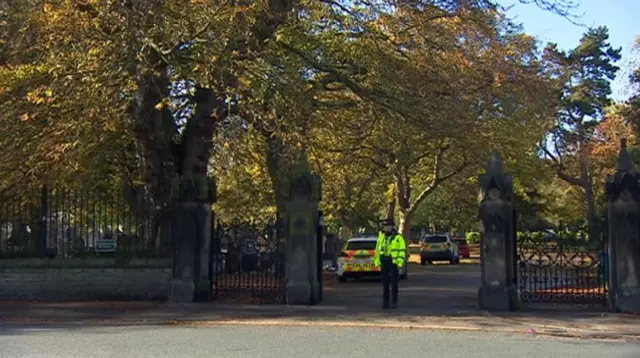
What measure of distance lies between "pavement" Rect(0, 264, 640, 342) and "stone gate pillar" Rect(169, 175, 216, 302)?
0.46 m

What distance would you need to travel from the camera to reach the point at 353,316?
49.9ft

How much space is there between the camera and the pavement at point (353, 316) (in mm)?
13820

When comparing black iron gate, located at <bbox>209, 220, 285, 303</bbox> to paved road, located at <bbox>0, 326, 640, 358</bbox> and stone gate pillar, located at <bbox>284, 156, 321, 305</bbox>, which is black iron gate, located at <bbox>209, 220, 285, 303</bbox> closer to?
stone gate pillar, located at <bbox>284, 156, 321, 305</bbox>

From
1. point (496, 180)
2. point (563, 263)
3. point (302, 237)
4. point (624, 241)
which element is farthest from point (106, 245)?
point (624, 241)

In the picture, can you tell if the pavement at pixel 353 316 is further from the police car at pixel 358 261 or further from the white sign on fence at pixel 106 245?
the police car at pixel 358 261

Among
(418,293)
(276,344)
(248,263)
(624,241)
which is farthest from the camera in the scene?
(418,293)

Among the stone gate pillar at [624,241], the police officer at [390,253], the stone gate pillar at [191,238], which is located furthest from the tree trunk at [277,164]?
the stone gate pillar at [624,241]

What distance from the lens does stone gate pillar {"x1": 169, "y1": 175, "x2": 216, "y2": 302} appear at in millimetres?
17297

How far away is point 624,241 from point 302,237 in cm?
690

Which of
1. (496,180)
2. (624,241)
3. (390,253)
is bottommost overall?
(390,253)

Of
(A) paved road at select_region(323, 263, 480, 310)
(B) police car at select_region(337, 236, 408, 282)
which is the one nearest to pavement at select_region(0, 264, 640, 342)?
(A) paved road at select_region(323, 263, 480, 310)

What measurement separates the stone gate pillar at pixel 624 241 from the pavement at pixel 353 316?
1.58 feet

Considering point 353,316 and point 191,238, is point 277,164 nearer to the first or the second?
point 191,238

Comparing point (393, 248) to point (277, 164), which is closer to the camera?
point (393, 248)
